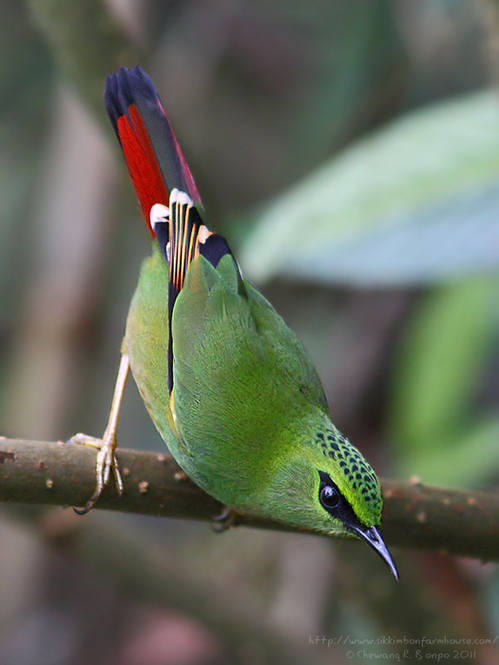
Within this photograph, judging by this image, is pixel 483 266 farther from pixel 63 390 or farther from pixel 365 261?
pixel 63 390

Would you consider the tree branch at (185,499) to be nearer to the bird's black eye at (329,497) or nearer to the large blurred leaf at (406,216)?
the bird's black eye at (329,497)

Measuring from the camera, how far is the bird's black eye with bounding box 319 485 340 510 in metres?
2.13

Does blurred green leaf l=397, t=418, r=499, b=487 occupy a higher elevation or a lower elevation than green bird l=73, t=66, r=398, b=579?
lower

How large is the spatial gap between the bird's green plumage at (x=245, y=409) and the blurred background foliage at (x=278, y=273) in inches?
15.5

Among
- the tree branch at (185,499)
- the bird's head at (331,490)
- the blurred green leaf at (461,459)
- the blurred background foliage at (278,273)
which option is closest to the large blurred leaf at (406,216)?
the blurred background foliage at (278,273)

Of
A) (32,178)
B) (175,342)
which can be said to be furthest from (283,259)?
(32,178)

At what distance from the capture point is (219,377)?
2.39 m

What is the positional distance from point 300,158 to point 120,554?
9.40 feet

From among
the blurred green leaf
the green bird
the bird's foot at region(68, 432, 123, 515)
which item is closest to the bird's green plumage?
the green bird

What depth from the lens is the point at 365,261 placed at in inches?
113

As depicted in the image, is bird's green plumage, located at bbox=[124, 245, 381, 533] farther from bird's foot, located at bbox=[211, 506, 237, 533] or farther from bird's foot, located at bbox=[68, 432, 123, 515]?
bird's foot, located at bbox=[68, 432, 123, 515]

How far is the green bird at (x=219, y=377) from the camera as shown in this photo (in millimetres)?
2199

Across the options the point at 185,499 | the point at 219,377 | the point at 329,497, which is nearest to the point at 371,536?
the point at 329,497

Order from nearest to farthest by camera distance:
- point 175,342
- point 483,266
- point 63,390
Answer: point 175,342 → point 483,266 → point 63,390
